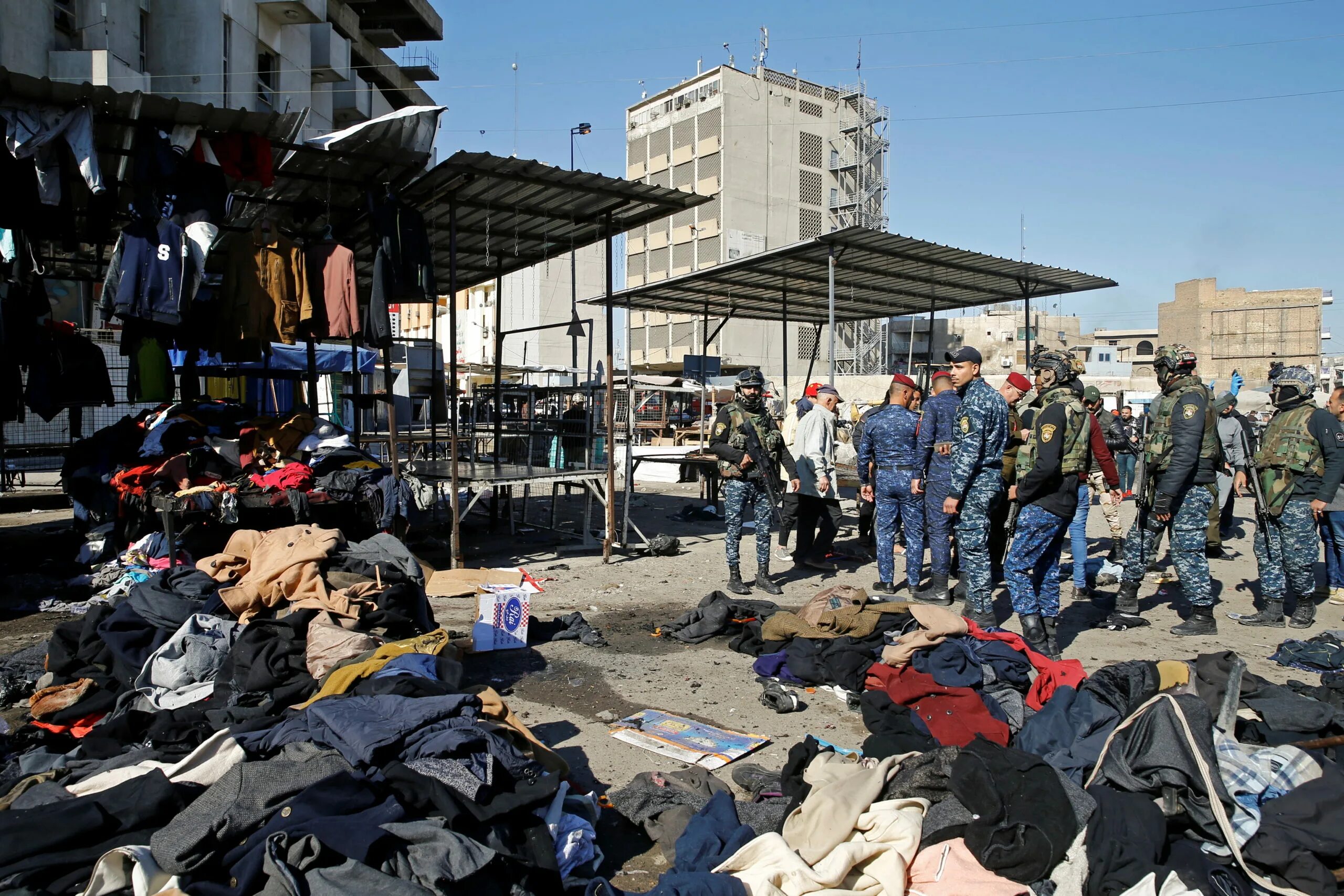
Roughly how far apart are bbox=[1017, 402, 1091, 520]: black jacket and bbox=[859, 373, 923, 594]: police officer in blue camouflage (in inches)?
62.4

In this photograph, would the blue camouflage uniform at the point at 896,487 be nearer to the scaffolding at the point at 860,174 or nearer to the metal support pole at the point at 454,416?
the metal support pole at the point at 454,416

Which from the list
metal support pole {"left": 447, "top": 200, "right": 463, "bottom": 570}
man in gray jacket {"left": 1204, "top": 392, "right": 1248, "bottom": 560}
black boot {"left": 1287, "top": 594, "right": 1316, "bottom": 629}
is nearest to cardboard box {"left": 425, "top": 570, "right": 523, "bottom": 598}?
metal support pole {"left": 447, "top": 200, "right": 463, "bottom": 570}

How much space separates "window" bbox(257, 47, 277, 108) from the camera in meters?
30.9

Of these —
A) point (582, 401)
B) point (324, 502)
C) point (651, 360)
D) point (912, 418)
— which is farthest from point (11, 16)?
point (651, 360)

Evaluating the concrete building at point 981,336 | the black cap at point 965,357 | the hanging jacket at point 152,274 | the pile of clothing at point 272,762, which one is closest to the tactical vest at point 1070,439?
the black cap at point 965,357

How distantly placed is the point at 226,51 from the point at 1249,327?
57054 millimetres

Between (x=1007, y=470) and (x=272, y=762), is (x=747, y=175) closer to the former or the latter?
(x=1007, y=470)

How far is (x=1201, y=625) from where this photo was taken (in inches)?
261

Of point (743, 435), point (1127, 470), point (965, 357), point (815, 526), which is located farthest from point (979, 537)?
point (1127, 470)

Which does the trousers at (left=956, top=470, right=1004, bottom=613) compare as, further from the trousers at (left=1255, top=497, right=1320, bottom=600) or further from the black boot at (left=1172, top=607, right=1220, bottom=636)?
the trousers at (left=1255, top=497, right=1320, bottom=600)

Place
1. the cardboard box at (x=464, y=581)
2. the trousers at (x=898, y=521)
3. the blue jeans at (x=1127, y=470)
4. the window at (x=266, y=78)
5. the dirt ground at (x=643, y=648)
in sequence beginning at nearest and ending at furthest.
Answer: the dirt ground at (x=643, y=648), the cardboard box at (x=464, y=581), the trousers at (x=898, y=521), the blue jeans at (x=1127, y=470), the window at (x=266, y=78)

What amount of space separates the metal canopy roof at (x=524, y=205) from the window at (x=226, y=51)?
21.2 m

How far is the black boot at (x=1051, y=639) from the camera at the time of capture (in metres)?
5.98

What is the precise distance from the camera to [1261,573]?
715cm
